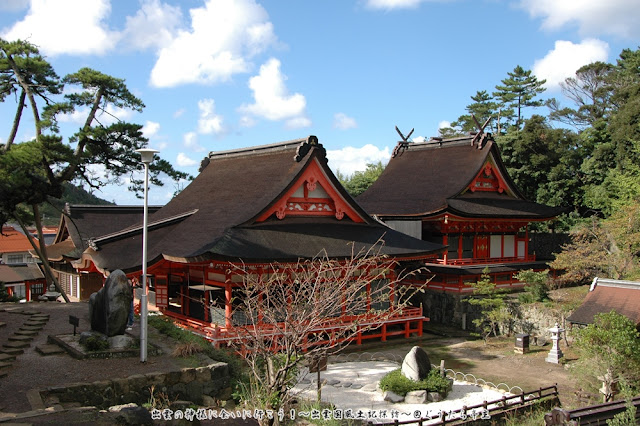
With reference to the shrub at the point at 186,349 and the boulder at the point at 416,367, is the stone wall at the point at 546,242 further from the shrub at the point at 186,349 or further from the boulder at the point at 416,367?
the shrub at the point at 186,349

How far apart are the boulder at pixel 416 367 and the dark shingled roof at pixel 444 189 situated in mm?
10969

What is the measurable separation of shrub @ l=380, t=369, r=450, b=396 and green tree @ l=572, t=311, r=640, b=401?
3.79m

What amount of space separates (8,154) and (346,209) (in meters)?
13.1

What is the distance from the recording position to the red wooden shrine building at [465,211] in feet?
82.7

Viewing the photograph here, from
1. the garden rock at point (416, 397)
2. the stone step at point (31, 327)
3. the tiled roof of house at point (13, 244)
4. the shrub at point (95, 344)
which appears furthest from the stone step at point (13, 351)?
the tiled roof of house at point (13, 244)

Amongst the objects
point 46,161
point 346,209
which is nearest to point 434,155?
point 346,209

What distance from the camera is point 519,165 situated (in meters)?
36.6

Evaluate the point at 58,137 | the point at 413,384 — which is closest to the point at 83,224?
the point at 58,137

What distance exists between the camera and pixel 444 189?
1071 inches

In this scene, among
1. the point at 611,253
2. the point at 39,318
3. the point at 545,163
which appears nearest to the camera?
the point at 39,318

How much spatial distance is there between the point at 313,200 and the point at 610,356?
415 inches

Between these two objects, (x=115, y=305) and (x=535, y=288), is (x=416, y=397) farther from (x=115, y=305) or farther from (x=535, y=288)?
(x=535, y=288)

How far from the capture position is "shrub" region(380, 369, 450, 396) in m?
13.8

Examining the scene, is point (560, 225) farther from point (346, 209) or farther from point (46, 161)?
point (46, 161)
